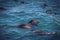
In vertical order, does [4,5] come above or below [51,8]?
above

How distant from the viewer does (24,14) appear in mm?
2475

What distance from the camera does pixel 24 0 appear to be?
310 cm

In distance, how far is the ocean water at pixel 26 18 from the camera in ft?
6.11

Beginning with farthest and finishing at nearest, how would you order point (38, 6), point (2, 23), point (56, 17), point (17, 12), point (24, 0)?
point (24, 0) < point (38, 6) < point (17, 12) < point (56, 17) < point (2, 23)

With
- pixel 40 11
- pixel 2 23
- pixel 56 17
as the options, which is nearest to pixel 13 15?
pixel 2 23

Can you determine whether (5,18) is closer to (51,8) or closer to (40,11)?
(40,11)

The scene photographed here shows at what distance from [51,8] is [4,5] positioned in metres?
0.95

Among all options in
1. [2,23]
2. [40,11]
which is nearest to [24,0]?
[40,11]

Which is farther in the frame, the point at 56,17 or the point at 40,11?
the point at 40,11

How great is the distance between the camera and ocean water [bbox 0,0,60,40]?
6.11ft

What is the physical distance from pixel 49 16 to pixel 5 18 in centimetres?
73

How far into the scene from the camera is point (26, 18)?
235 cm

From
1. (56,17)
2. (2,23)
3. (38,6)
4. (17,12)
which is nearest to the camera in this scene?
(2,23)

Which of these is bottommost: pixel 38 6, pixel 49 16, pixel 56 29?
pixel 56 29
